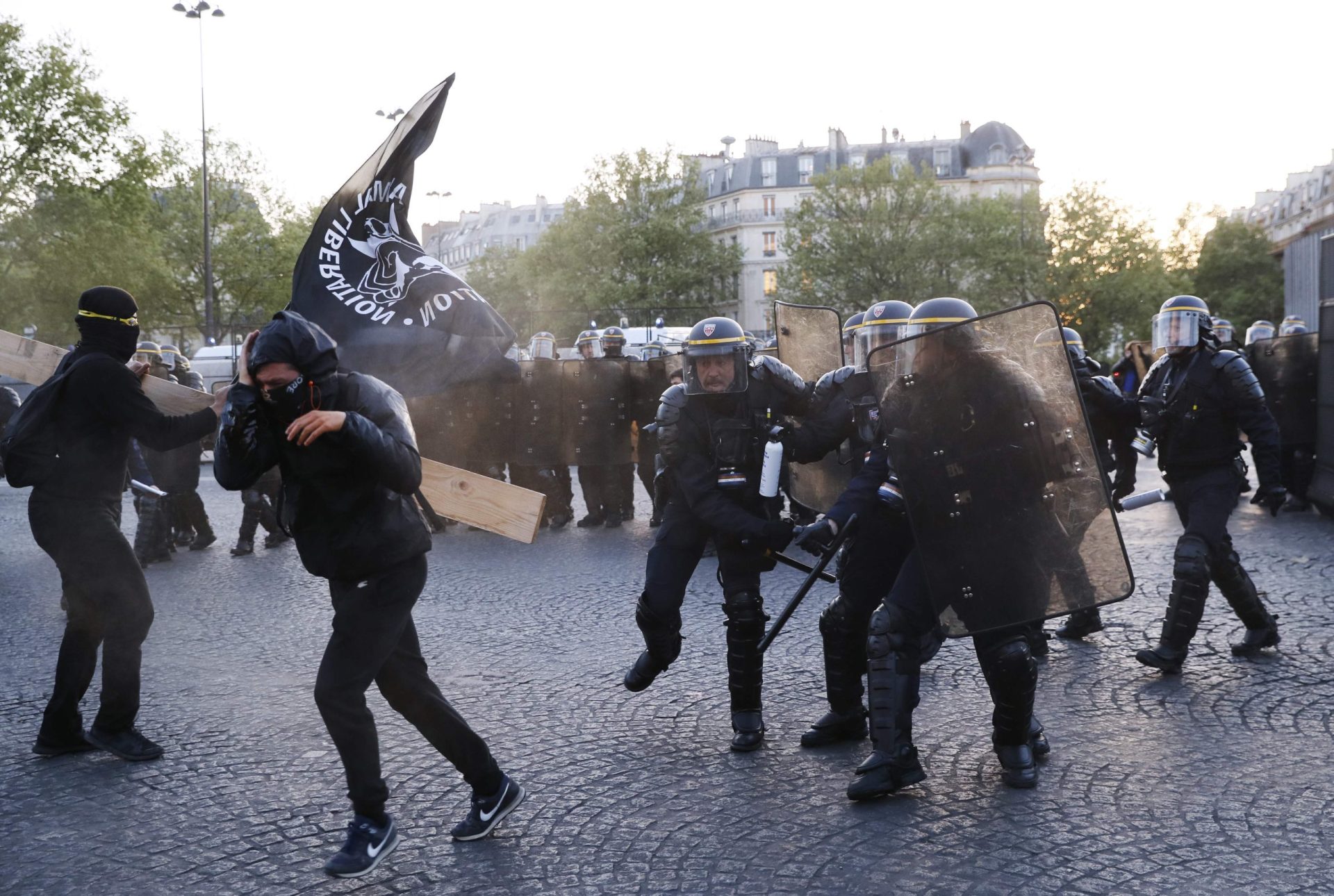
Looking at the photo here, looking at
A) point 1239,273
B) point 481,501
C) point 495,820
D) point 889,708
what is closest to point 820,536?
point 889,708

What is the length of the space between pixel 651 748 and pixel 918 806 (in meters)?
1.09

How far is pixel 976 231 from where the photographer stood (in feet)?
190

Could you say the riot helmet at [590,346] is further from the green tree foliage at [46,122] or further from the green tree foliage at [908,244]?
the green tree foliage at [908,244]

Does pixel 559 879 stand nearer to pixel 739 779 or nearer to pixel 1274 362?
pixel 739 779

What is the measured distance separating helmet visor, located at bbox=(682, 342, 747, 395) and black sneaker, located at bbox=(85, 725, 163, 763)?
246cm

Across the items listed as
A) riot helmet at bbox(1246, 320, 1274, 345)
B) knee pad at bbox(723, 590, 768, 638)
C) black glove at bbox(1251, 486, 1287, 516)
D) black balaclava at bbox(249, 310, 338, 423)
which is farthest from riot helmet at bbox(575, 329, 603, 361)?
black balaclava at bbox(249, 310, 338, 423)

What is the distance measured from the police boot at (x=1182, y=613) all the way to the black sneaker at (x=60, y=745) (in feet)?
14.7

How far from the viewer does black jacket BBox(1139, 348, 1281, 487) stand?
19.4ft

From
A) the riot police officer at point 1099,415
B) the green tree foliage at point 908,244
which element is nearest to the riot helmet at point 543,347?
the riot police officer at point 1099,415

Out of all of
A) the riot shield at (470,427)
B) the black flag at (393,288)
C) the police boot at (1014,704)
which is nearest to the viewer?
the police boot at (1014,704)

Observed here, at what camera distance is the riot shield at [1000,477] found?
4.07 metres

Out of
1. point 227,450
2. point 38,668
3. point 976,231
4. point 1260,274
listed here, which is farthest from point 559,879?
point 1260,274

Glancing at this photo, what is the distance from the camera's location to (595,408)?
1212cm

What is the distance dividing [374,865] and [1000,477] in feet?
7.47
